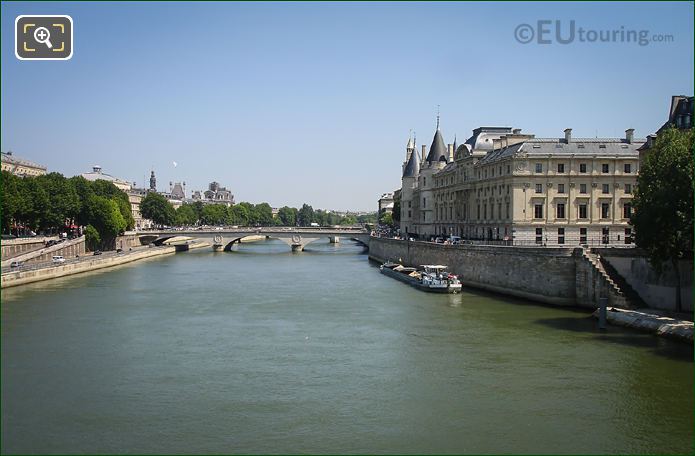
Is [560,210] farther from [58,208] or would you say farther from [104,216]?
[104,216]

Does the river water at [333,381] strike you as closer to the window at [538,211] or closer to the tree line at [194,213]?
the window at [538,211]

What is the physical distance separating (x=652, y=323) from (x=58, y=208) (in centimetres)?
6050

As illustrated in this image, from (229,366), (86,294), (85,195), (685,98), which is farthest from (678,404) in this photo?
(85,195)

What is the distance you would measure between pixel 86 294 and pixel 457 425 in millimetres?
31391

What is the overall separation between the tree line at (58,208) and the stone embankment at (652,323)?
48.1 meters

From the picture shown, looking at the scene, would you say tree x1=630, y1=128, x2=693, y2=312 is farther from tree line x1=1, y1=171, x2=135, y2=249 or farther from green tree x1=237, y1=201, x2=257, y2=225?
green tree x1=237, y1=201, x2=257, y2=225

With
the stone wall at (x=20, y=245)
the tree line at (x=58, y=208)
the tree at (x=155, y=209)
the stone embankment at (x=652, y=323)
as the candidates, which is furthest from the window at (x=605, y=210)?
the tree at (x=155, y=209)

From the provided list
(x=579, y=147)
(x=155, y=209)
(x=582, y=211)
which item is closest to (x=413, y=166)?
(x=579, y=147)

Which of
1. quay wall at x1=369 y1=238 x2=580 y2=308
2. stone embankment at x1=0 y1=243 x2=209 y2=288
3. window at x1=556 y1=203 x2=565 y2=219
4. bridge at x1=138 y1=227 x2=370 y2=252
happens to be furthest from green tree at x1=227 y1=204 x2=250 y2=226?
window at x1=556 y1=203 x2=565 y2=219

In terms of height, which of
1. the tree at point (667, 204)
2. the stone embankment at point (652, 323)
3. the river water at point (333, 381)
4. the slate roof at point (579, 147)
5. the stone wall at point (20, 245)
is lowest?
the river water at point (333, 381)

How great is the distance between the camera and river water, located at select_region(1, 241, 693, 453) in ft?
57.4

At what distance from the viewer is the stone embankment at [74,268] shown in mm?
45156

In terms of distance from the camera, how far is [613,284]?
35781 millimetres

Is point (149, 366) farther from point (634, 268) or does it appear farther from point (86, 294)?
point (634, 268)
